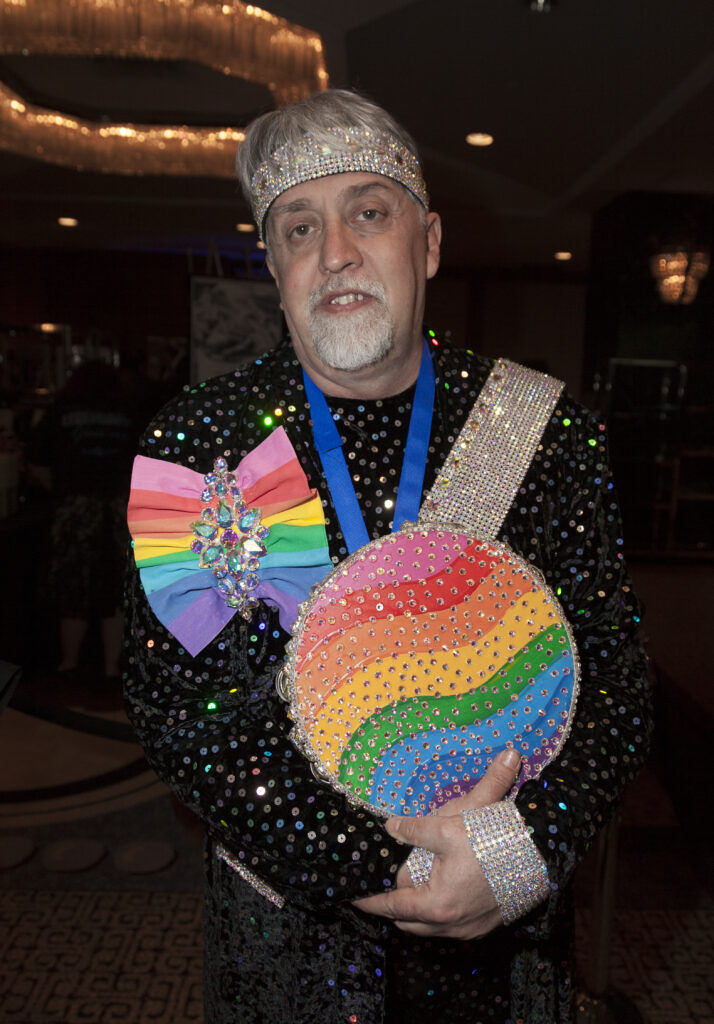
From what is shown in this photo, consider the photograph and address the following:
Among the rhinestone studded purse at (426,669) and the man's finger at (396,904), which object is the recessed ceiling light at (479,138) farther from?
the man's finger at (396,904)

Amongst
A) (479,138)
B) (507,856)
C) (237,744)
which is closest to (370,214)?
(237,744)

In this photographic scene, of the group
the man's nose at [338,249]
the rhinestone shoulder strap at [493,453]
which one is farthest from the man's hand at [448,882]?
the man's nose at [338,249]

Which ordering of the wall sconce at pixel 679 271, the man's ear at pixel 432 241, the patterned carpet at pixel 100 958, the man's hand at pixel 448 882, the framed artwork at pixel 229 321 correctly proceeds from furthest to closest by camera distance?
the wall sconce at pixel 679 271 → the framed artwork at pixel 229 321 → the patterned carpet at pixel 100 958 → the man's ear at pixel 432 241 → the man's hand at pixel 448 882

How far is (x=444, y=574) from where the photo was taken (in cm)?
97

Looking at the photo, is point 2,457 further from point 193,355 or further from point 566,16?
point 566,16

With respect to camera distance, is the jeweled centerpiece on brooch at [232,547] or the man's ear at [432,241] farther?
the man's ear at [432,241]

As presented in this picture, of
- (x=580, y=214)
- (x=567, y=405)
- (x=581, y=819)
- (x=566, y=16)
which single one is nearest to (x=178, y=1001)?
(x=581, y=819)

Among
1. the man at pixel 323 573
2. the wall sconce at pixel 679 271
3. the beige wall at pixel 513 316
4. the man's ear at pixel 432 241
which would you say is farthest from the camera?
the beige wall at pixel 513 316

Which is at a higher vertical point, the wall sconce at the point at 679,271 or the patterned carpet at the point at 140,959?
the wall sconce at the point at 679,271

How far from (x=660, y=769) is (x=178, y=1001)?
144 centimetres

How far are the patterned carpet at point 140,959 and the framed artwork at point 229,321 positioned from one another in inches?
92.9

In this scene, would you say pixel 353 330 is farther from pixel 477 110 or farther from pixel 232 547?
pixel 477 110

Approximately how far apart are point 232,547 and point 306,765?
0.29 meters

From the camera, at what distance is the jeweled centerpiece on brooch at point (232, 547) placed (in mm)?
999
